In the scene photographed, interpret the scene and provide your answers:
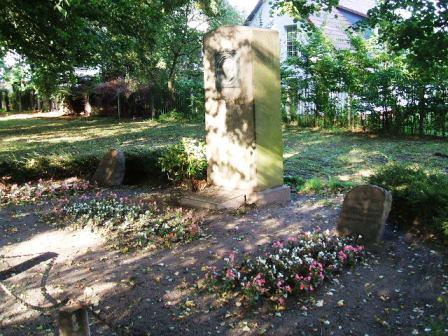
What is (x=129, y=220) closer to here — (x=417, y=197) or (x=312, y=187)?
(x=312, y=187)

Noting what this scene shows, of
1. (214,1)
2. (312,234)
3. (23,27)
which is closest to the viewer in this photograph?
(312,234)

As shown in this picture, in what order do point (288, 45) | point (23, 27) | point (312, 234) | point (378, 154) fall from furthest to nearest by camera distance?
point (288, 45)
point (23, 27)
point (378, 154)
point (312, 234)

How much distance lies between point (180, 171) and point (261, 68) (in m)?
2.64

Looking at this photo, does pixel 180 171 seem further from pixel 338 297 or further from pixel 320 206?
pixel 338 297

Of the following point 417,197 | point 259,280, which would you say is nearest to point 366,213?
point 417,197

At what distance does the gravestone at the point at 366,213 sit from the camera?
5.50 meters

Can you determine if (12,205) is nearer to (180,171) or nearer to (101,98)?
(180,171)

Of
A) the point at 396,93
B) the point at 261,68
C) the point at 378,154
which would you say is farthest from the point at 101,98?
the point at 261,68

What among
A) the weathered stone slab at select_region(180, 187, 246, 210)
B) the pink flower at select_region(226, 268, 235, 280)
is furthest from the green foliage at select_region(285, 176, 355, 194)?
the pink flower at select_region(226, 268, 235, 280)

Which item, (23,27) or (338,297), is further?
(23,27)

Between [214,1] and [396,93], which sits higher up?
[214,1]

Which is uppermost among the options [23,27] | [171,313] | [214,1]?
[214,1]

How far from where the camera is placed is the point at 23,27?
1338 cm

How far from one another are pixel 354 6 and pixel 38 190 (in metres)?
24.8
